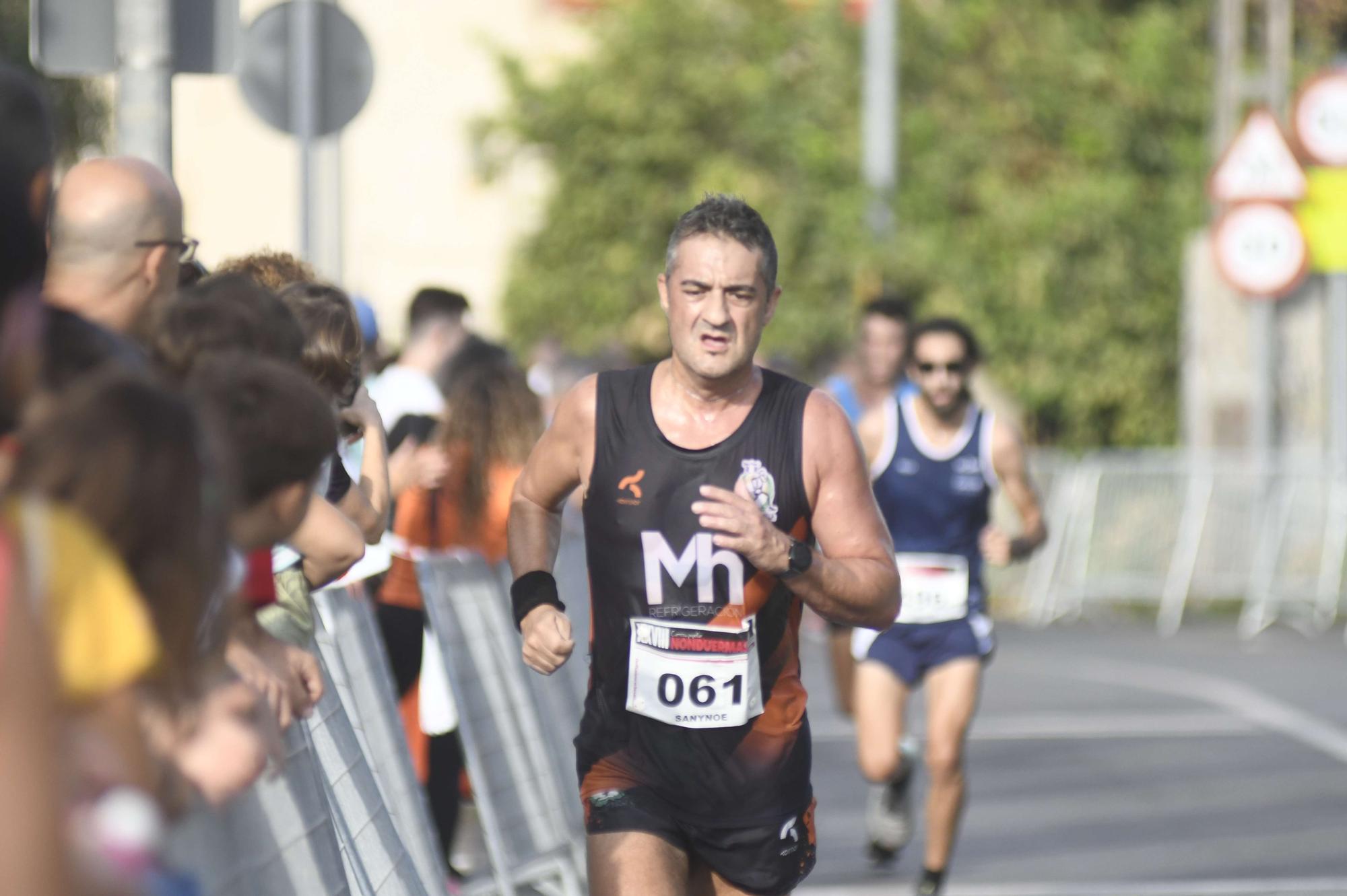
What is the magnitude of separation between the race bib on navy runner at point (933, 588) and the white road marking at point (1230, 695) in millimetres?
3678

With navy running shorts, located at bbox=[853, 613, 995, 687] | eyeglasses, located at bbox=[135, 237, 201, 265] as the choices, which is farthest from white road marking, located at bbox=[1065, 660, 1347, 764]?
eyeglasses, located at bbox=[135, 237, 201, 265]

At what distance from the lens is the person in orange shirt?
26.1ft

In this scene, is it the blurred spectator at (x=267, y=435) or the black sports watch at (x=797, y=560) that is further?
the black sports watch at (x=797, y=560)

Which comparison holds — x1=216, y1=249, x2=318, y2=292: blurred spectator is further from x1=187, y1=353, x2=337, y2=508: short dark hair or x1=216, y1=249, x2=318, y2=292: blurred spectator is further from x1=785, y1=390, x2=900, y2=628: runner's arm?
x1=187, y1=353, x2=337, y2=508: short dark hair

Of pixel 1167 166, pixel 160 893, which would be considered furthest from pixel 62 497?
pixel 1167 166

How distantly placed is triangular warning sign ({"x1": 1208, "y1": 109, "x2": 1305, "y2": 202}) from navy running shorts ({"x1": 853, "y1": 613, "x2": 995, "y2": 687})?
30.8 ft

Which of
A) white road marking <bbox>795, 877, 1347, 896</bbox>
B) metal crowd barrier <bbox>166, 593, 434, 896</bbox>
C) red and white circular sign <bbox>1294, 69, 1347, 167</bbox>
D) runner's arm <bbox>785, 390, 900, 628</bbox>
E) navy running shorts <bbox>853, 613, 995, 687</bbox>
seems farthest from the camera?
red and white circular sign <bbox>1294, 69, 1347, 167</bbox>

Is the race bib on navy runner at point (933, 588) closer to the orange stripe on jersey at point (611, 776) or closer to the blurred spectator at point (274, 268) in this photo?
the blurred spectator at point (274, 268)

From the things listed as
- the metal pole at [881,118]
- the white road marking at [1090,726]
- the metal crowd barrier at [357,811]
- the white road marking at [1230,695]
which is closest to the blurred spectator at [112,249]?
the metal crowd barrier at [357,811]

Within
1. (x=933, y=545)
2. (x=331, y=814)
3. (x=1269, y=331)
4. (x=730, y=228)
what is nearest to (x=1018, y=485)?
(x=933, y=545)

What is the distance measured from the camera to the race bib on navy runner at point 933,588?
28.4 feet

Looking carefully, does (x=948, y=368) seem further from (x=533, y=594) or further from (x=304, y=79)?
(x=533, y=594)

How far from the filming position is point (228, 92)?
43.1 m

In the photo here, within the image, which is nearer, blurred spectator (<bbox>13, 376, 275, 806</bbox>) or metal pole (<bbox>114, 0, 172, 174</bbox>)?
blurred spectator (<bbox>13, 376, 275, 806</bbox>)
